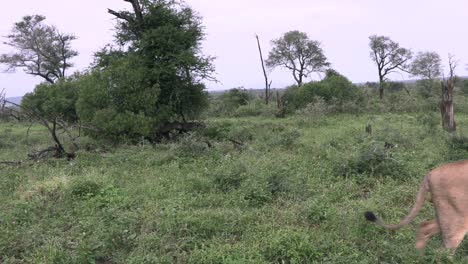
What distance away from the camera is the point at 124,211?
643 cm

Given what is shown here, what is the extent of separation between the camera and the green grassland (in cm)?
501

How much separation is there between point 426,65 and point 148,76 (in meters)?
34.0

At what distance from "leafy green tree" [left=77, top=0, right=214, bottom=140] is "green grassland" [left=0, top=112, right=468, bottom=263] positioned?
3.25 metres

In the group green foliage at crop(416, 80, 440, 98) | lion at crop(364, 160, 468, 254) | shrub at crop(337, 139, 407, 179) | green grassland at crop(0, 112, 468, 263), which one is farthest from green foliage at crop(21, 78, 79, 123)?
green foliage at crop(416, 80, 440, 98)

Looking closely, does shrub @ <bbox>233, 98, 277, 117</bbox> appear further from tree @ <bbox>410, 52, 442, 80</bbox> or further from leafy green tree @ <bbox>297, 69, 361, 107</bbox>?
tree @ <bbox>410, 52, 442, 80</bbox>

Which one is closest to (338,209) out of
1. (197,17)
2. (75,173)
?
(75,173)

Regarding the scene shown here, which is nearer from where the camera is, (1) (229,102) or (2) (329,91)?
(2) (329,91)

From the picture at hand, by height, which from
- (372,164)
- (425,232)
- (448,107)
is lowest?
(425,232)

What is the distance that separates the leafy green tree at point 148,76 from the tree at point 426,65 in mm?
30776

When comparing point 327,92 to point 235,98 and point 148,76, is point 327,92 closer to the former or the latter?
point 235,98

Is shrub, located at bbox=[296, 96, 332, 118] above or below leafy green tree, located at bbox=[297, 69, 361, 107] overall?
below

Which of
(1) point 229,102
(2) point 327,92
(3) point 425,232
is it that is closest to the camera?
(3) point 425,232

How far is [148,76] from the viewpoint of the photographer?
14.6 metres

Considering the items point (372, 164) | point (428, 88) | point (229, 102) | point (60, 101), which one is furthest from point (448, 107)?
point (428, 88)
